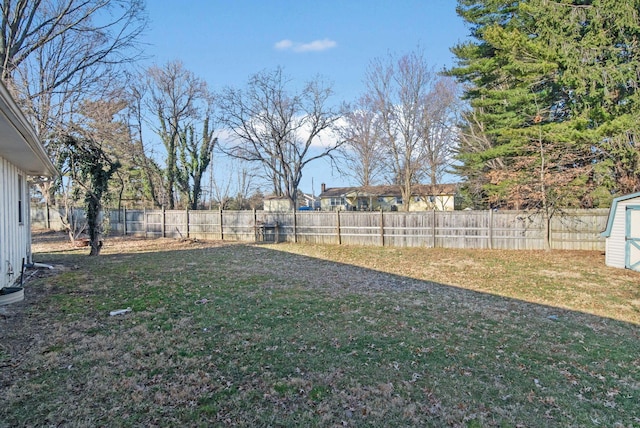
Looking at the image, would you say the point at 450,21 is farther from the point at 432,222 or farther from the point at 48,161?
the point at 48,161

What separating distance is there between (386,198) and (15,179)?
30.0 meters

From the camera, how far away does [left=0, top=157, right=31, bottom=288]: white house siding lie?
6.12m

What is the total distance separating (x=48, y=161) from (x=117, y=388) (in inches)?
257

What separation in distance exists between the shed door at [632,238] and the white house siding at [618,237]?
0.40 feet

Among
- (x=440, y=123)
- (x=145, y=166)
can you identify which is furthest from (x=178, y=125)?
(x=440, y=123)

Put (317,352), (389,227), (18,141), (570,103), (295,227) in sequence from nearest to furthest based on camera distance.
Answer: (317,352) < (18,141) < (570,103) < (389,227) < (295,227)

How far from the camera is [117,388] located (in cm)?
303

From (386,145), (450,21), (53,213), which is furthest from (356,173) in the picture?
(53,213)

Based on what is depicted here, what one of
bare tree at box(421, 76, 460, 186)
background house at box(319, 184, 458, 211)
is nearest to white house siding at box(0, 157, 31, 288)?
bare tree at box(421, 76, 460, 186)

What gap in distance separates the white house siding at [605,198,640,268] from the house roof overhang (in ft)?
42.5

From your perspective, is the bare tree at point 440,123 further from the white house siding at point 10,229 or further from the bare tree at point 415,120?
the white house siding at point 10,229

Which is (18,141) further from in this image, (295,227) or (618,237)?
(618,237)

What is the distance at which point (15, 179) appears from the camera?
7.39 meters

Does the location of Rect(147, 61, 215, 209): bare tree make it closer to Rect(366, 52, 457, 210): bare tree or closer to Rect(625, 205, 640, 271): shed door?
Rect(366, 52, 457, 210): bare tree
